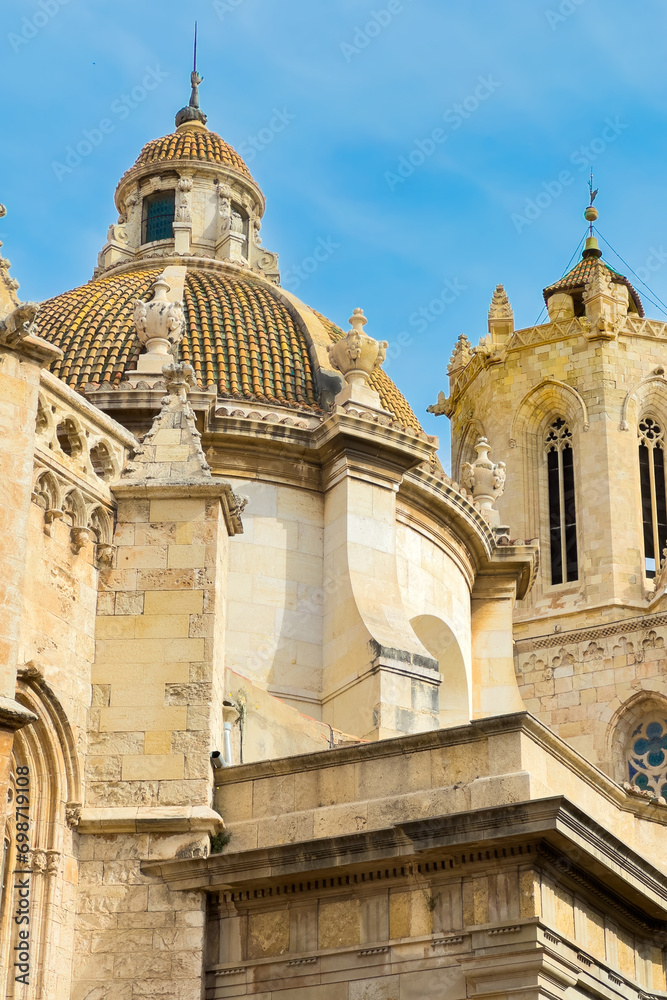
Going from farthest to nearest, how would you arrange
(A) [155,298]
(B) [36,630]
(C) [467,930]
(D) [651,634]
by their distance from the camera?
(D) [651,634], (A) [155,298], (B) [36,630], (C) [467,930]

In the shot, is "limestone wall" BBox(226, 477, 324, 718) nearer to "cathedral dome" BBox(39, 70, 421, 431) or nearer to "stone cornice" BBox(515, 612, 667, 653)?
"cathedral dome" BBox(39, 70, 421, 431)

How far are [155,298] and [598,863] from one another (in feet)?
40.2

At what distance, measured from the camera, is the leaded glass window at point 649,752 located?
4300 centimetres

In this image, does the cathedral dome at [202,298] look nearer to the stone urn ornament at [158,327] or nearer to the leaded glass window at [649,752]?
the stone urn ornament at [158,327]

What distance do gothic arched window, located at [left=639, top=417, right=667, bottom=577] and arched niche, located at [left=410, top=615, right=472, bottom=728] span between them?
104 feet

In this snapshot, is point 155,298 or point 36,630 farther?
point 155,298

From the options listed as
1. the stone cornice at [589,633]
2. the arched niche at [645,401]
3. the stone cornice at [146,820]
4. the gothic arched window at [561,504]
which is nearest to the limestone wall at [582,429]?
the arched niche at [645,401]

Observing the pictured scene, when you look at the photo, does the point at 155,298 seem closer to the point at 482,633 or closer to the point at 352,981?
the point at 482,633

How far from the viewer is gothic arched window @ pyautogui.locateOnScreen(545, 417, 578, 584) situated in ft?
188

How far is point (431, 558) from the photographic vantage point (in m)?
25.6

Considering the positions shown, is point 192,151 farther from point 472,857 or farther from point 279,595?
point 472,857

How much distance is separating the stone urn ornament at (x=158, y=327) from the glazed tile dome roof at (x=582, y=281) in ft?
133

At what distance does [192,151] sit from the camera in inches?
1309

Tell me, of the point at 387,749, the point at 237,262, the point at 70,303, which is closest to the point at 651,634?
the point at 237,262
